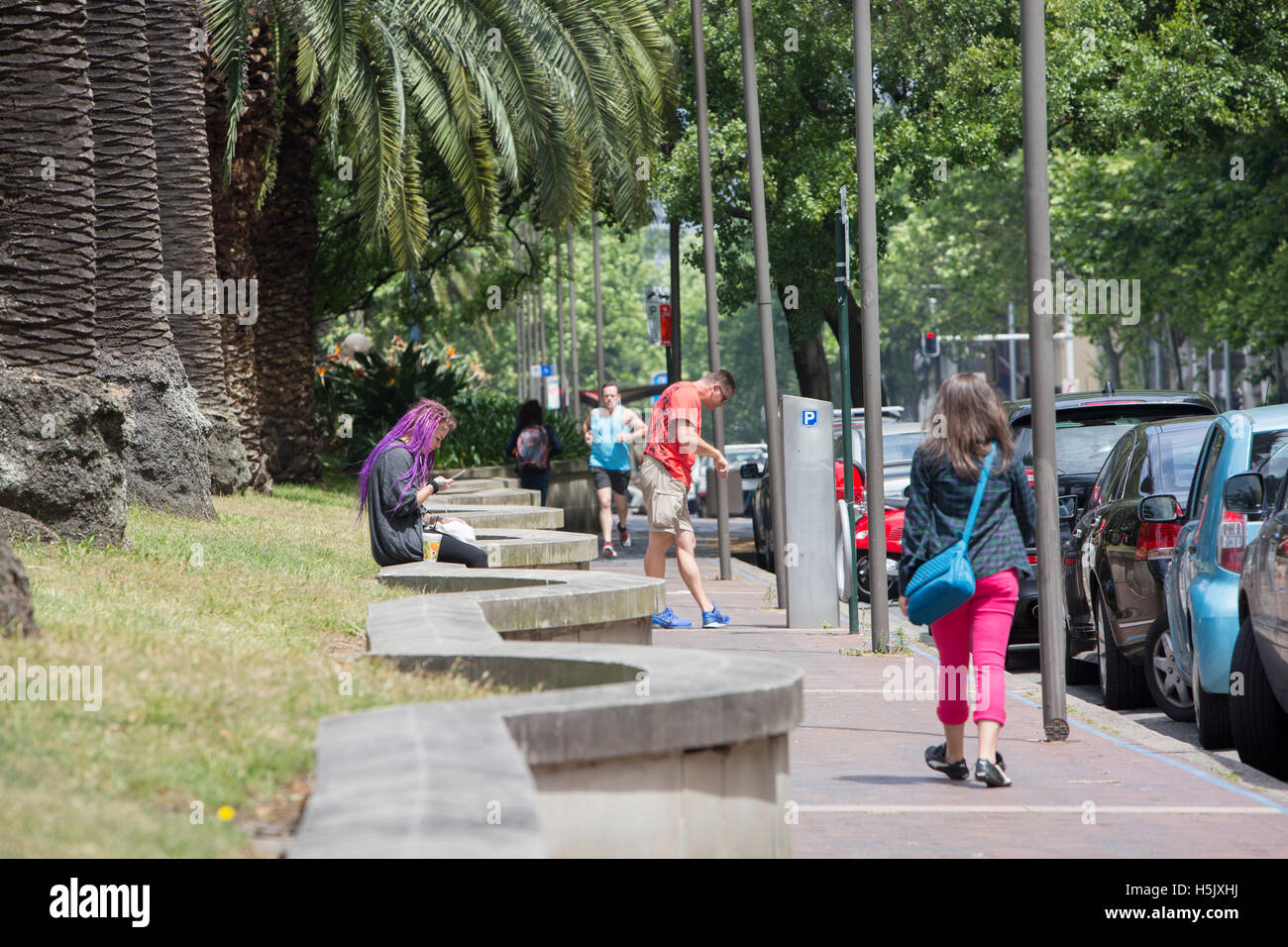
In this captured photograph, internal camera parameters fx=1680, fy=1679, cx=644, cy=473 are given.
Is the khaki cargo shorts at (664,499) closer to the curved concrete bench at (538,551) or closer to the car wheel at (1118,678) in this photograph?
the curved concrete bench at (538,551)

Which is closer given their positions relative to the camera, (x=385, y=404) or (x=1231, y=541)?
(x=1231, y=541)

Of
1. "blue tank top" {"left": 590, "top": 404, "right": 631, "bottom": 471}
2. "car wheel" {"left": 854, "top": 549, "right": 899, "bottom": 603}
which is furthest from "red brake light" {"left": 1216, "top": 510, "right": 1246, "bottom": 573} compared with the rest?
"blue tank top" {"left": 590, "top": 404, "right": 631, "bottom": 471}

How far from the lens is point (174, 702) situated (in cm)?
474

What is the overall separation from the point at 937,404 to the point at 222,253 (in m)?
13.5

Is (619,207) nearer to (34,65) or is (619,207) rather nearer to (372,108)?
(372,108)

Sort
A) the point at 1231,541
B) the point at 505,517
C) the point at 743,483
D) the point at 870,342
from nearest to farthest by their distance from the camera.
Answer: the point at 1231,541 < the point at 870,342 < the point at 505,517 < the point at 743,483

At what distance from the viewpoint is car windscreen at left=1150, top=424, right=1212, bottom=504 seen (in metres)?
9.66

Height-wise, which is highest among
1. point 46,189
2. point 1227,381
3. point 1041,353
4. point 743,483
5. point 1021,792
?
point 46,189

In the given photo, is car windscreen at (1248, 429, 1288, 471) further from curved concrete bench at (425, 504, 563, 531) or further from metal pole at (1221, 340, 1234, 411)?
metal pole at (1221, 340, 1234, 411)

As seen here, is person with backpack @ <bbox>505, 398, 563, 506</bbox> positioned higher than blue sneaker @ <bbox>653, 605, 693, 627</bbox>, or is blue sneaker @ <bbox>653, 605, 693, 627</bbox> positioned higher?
person with backpack @ <bbox>505, 398, 563, 506</bbox>

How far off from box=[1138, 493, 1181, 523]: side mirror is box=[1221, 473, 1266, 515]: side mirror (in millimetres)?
900

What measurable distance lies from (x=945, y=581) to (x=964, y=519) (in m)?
0.34

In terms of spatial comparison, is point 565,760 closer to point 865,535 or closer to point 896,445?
point 865,535

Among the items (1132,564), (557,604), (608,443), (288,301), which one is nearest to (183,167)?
(288,301)
